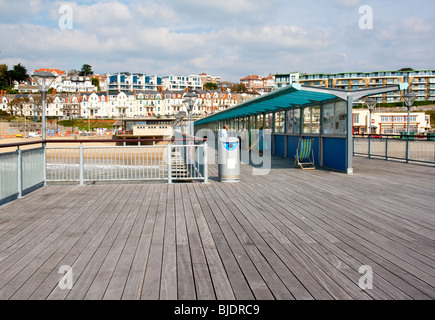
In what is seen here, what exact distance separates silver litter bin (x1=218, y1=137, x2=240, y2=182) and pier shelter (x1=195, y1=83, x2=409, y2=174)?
→ 85.6 inches

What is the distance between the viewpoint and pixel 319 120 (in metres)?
13.3

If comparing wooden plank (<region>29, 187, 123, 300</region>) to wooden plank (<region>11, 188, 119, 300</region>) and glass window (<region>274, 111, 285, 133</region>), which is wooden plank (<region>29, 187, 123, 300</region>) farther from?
glass window (<region>274, 111, 285, 133</region>)


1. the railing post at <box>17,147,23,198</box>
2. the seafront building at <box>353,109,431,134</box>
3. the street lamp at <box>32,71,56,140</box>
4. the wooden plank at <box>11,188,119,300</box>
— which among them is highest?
the seafront building at <box>353,109,431,134</box>

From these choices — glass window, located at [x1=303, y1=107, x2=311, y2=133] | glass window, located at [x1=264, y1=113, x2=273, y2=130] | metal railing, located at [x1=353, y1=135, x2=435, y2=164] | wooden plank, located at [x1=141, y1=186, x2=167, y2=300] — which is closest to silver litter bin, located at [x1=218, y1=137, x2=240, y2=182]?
wooden plank, located at [x1=141, y1=186, x2=167, y2=300]

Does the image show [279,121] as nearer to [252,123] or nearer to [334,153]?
[252,123]

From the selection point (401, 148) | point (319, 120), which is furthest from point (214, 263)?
point (401, 148)

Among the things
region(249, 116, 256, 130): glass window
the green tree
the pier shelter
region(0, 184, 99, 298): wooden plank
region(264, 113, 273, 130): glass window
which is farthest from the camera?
the green tree

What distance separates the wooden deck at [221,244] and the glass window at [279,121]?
948 centimetres

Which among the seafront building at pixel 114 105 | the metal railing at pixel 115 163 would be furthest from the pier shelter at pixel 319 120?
the seafront building at pixel 114 105

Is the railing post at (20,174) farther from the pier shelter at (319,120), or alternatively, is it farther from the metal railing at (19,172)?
the pier shelter at (319,120)

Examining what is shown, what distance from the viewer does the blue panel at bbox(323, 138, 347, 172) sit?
11.5 m

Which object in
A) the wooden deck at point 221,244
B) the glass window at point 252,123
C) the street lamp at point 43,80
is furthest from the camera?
the glass window at point 252,123

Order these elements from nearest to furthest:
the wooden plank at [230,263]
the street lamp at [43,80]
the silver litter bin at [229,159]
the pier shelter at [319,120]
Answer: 1. the wooden plank at [230,263]
2. the silver litter bin at [229,159]
3. the street lamp at [43,80]
4. the pier shelter at [319,120]

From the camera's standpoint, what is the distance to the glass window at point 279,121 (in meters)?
17.5
